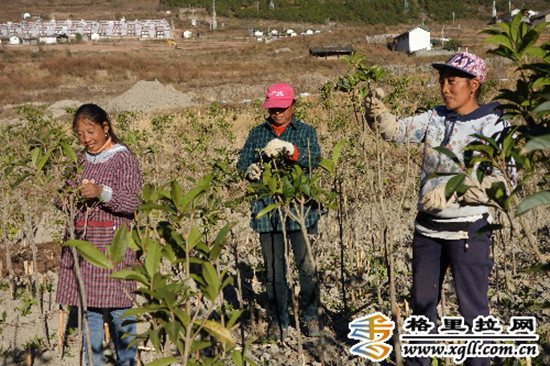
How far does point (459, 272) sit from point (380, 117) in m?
0.73

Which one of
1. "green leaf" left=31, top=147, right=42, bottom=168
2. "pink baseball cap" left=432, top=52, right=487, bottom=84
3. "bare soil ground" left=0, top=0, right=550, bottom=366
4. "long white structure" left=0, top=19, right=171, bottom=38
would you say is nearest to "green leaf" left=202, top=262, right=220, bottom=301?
"bare soil ground" left=0, top=0, right=550, bottom=366

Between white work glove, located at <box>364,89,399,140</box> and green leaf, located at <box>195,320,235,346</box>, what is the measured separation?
1.25m

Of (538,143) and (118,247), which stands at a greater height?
(538,143)

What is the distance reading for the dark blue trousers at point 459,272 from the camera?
224 centimetres

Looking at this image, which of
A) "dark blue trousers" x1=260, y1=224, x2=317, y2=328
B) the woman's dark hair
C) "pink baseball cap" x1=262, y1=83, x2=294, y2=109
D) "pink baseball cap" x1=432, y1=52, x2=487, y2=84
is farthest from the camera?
"dark blue trousers" x1=260, y1=224, x2=317, y2=328

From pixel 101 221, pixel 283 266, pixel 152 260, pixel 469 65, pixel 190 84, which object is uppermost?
pixel 469 65

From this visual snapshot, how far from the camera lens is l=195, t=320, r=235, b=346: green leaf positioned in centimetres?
129

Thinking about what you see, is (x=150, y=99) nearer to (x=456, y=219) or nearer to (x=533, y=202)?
(x=456, y=219)

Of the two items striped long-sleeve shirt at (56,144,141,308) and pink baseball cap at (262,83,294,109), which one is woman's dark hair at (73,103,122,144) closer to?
striped long-sleeve shirt at (56,144,141,308)

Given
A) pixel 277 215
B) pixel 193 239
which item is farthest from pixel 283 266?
pixel 193 239

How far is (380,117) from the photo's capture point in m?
2.40

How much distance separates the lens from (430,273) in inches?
91.9

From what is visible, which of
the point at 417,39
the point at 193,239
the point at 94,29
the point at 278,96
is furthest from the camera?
the point at 94,29

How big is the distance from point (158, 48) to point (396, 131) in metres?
50.7
